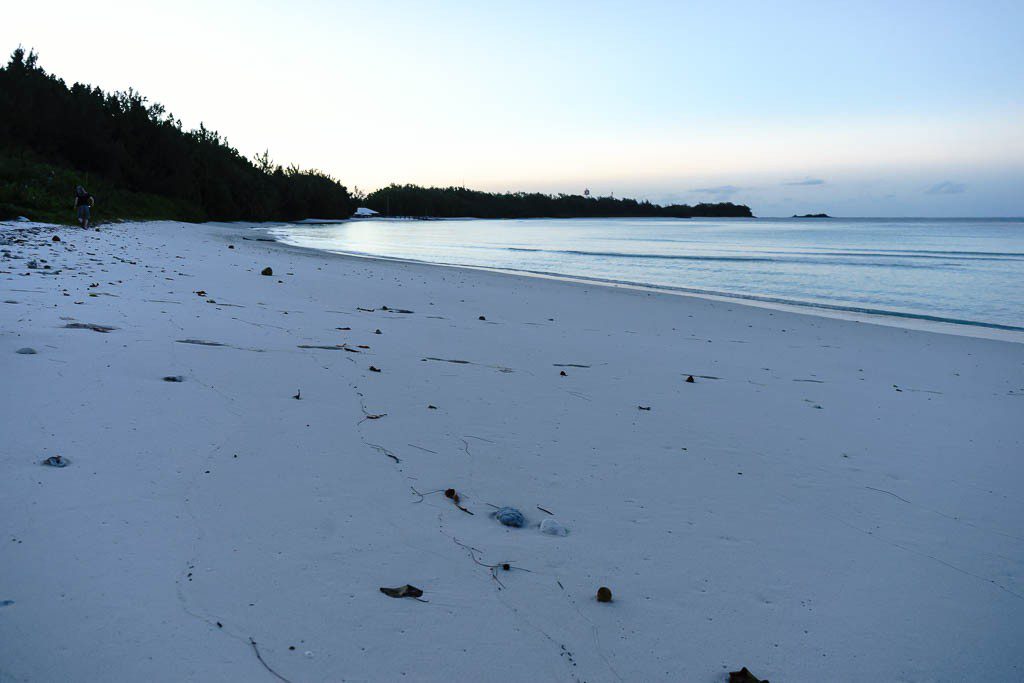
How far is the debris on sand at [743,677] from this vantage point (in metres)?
1.81

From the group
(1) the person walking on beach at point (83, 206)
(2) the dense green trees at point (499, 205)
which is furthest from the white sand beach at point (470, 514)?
(2) the dense green trees at point (499, 205)

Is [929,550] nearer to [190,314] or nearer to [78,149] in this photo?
[190,314]

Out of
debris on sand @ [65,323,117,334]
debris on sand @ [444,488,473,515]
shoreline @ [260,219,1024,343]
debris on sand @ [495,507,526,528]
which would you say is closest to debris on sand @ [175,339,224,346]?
debris on sand @ [65,323,117,334]

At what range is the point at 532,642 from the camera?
1900 millimetres

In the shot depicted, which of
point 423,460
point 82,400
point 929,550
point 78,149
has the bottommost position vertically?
point 929,550

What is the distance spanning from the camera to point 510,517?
262cm

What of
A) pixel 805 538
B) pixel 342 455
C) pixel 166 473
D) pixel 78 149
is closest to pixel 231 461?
pixel 166 473

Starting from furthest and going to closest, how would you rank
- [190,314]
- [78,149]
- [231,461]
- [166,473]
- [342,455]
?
[78,149] < [190,314] < [342,455] < [231,461] < [166,473]

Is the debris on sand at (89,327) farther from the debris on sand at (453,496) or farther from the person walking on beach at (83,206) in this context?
the person walking on beach at (83,206)

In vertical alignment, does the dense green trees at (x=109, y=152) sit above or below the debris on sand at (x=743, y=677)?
above

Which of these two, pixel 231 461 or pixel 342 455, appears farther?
pixel 342 455

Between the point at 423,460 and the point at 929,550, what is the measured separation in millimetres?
2523

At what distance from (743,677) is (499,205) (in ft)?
569

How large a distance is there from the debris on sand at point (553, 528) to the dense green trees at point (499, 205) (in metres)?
150
